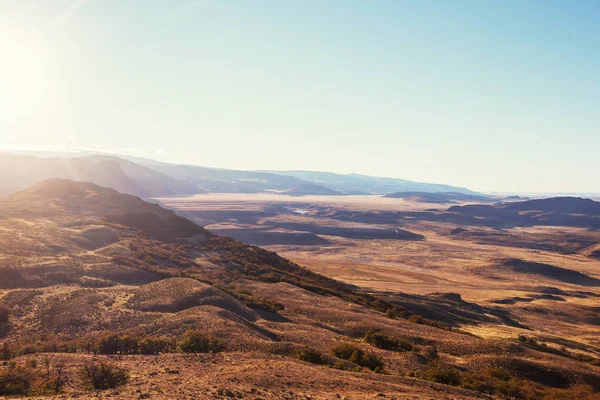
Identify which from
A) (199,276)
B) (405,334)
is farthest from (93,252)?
(405,334)

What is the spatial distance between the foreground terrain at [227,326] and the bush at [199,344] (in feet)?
0.27

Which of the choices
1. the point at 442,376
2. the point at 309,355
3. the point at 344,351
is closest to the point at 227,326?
the point at 309,355

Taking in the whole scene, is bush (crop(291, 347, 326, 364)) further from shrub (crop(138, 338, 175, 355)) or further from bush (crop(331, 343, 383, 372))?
shrub (crop(138, 338, 175, 355))

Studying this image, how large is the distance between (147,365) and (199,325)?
281 inches

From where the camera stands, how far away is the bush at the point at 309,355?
76.2 feet

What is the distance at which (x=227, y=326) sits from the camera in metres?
27.1

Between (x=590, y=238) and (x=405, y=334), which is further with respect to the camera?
(x=590, y=238)

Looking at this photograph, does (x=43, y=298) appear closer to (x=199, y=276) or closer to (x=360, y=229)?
(x=199, y=276)

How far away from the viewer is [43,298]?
3059 centimetres

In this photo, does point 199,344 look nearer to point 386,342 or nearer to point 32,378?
point 32,378

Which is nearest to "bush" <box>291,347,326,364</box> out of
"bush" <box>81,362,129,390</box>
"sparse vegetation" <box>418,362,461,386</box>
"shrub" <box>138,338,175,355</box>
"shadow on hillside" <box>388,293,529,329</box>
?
"sparse vegetation" <box>418,362,461,386</box>

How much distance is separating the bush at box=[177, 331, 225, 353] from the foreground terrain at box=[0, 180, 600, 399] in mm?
81

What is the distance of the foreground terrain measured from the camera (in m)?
18.3

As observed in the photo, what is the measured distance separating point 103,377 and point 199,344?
6.71 meters
